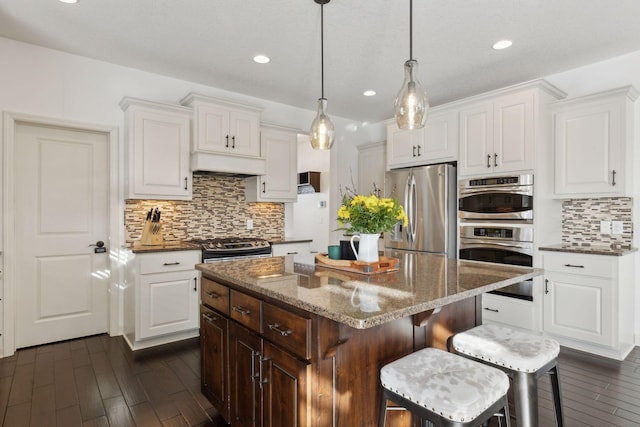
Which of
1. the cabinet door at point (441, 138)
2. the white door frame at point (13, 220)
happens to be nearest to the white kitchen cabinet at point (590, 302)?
the cabinet door at point (441, 138)

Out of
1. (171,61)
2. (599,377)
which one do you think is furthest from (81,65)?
(599,377)

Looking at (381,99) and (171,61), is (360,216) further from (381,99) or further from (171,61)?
(381,99)

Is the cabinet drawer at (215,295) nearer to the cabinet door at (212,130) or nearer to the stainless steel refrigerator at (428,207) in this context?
the cabinet door at (212,130)

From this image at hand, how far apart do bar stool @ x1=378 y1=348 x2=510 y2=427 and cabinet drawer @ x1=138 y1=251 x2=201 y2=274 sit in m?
2.46

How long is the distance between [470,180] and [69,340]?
14.0ft

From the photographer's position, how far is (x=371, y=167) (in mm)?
5297

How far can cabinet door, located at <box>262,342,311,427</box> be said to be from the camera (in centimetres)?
136

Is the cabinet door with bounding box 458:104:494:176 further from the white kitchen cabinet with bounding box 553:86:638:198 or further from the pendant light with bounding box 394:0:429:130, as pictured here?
the pendant light with bounding box 394:0:429:130

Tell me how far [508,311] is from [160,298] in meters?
3.29

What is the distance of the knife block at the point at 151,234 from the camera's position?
3.52m

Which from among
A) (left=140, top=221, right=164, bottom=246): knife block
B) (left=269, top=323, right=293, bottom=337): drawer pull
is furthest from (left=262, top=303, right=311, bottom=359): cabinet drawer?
(left=140, top=221, right=164, bottom=246): knife block

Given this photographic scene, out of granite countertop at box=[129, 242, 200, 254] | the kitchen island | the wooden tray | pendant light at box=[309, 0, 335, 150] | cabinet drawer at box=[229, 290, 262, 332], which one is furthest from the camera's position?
granite countertop at box=[129, 242, 200, 254]

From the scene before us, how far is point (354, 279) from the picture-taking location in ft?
5.73

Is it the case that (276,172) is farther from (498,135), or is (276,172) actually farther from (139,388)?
(139,388)
